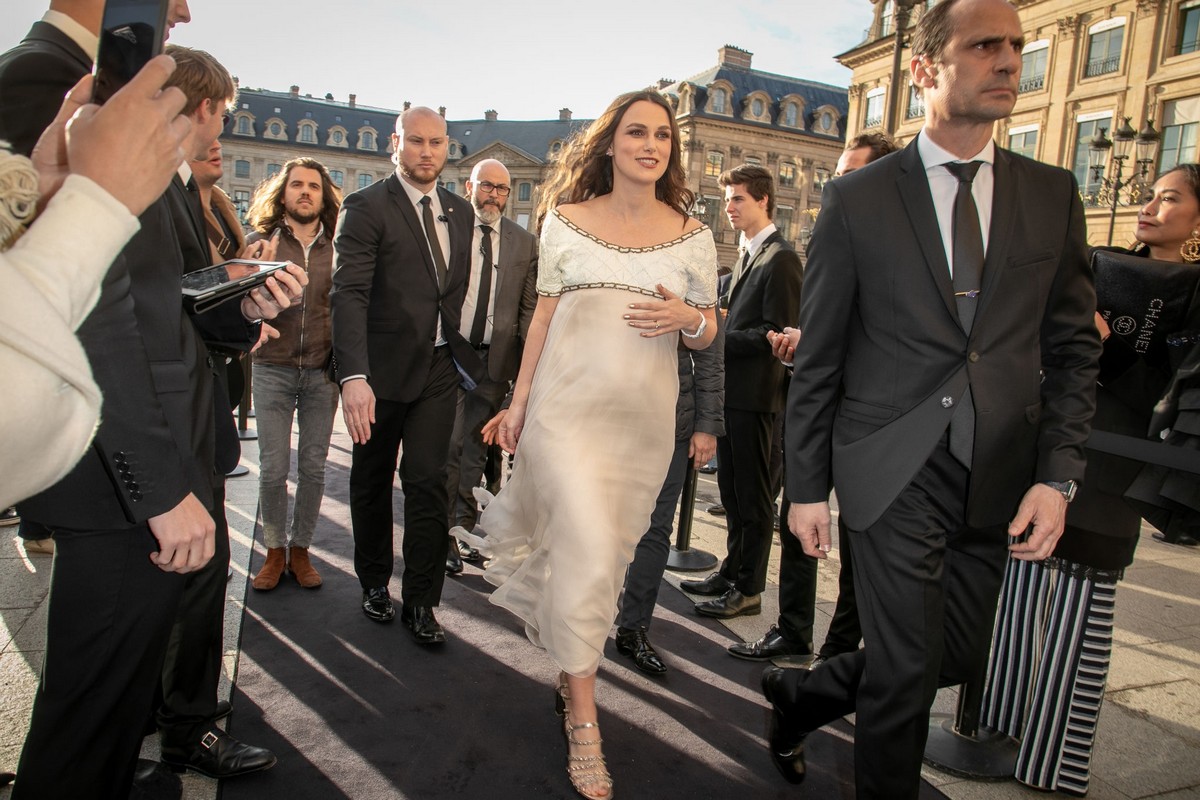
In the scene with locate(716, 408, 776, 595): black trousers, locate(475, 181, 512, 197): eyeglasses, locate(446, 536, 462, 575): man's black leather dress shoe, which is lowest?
locate(446, 536, 462, 575): man's black leather dress shoe

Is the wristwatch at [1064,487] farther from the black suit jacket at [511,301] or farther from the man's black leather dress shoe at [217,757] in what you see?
the black suit jacket at [511,301]

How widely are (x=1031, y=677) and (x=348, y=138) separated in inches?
3334

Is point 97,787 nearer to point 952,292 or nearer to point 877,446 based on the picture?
point 877,446

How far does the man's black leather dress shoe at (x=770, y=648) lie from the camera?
4.24 metres

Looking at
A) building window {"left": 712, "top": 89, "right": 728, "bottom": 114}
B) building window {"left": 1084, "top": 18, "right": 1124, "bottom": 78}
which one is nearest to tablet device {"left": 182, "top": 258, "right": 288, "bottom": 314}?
building window {"left": 1084, "top": 18, "right": 1124, "bottom": 78}

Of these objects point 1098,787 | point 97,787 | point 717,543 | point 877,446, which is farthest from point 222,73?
point 717,543

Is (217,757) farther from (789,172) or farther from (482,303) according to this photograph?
(789,172)

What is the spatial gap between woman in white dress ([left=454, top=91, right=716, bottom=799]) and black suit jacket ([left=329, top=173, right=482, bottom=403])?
1.01 m

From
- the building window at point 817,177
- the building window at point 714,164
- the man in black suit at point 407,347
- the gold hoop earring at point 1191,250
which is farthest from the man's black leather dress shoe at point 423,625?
the building window at point 817,177

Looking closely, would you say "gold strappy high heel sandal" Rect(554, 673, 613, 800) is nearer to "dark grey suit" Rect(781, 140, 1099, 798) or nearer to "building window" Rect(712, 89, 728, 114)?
"dark grey suit" Rect(781, 140, 1099, 798)

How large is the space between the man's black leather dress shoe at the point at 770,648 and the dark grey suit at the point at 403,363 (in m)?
1.63

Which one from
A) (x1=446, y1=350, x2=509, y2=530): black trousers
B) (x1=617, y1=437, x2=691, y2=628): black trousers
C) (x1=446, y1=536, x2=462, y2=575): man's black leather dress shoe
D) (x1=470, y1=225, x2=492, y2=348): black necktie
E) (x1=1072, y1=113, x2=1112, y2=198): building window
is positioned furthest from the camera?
(x1=1072, y1=113, x2=1112, y2=198): building window

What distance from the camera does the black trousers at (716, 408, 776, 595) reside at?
4.86m

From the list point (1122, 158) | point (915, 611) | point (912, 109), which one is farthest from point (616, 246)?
point (912, 109)
